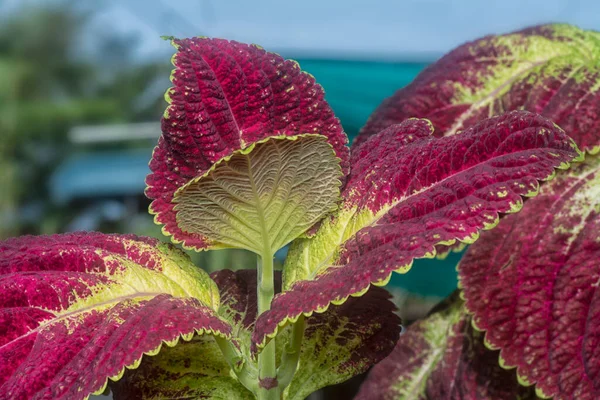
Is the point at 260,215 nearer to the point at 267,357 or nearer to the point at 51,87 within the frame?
the point at 267,357

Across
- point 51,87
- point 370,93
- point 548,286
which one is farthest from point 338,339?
point 51,87

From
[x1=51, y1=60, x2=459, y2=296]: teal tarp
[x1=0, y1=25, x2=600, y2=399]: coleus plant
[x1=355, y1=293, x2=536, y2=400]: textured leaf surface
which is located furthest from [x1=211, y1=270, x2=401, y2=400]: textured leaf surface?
[x1=51, y1=60, x2=459, y2=296]: teal tarp

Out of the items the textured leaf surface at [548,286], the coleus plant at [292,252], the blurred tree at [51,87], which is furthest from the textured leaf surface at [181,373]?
the blurred tree at [51,87]

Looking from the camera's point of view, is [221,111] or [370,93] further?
[370,93]

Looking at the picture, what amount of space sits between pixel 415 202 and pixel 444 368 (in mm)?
285

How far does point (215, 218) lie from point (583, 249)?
10.2 inches

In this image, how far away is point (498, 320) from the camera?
1.63ft

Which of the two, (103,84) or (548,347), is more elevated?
(548,347)

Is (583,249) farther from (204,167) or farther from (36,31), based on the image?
(36,31)

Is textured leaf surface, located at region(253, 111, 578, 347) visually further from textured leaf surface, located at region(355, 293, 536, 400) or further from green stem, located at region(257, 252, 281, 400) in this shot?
textured leaf surface, located at region(355, 293, 536, 400)

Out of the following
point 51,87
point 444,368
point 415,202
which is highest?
point 415,202

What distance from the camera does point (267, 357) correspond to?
1.32 feet

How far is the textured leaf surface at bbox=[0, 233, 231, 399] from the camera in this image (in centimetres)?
33

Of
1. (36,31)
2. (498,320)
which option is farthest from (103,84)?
(498,320)
